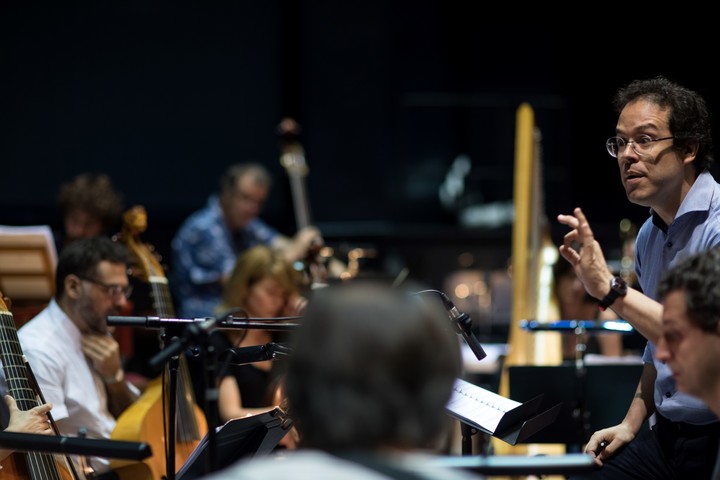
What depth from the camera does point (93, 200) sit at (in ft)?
19.4

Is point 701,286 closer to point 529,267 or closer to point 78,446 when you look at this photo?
point 78,446

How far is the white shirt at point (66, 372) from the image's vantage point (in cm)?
364

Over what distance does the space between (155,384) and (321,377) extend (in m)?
2.76

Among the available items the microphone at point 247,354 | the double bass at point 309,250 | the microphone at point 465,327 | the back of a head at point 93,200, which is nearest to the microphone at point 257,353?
the microphone at point 247,354

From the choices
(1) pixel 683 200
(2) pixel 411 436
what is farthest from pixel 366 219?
(2) pixel 411 436

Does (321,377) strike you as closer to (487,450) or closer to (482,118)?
(487,450)

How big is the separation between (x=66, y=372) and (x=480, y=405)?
1.73 meters

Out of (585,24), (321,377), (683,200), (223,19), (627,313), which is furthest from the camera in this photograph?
(585,24)

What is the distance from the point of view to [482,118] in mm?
8312

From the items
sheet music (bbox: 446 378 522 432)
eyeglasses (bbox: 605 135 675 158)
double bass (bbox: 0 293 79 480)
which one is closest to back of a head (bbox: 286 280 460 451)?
sheet music (bbox: 446 378 522 432)

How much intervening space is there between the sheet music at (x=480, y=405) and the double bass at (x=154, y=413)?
3.88 ft

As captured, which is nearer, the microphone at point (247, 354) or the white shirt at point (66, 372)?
the microphone at point (247, 354)

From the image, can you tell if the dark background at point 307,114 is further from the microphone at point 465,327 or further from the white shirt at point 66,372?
the microphone at point 465,327

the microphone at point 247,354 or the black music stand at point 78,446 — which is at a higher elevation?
the microphone at point 247,354
